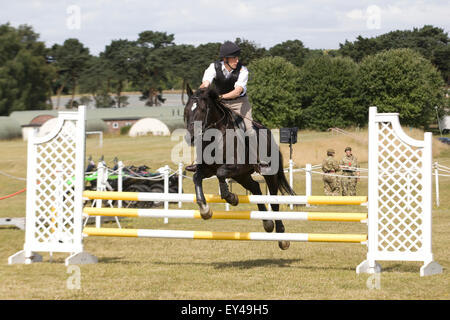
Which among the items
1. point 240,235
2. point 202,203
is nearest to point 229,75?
point 202,203

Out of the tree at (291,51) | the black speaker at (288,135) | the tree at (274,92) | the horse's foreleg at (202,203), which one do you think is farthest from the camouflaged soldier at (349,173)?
the tree at (291,51)

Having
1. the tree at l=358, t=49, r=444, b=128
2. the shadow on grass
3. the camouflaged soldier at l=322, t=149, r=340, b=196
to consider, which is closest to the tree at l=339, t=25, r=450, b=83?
the tree at l=358, t=49, r=444, b=128

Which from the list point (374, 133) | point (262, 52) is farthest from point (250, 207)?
point (262, 52)

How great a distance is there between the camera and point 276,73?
217 feet

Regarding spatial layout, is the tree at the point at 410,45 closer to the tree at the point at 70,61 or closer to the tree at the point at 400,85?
the tree at the point at 400,85

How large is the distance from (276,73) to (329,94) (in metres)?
5.68

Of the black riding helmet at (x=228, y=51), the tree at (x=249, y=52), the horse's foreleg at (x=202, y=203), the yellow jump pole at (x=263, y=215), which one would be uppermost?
the tree at (x=249, y=52)

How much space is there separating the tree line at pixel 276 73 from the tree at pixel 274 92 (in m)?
0.10

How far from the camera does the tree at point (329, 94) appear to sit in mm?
65312

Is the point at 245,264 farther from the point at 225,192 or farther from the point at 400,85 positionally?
the point at 400,85

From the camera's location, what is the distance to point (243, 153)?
7738 millimetres

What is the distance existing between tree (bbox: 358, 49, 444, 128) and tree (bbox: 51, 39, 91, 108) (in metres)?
41.4

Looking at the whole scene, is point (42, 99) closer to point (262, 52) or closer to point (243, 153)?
point (262, 52)

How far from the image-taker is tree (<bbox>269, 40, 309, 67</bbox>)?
80188mm
